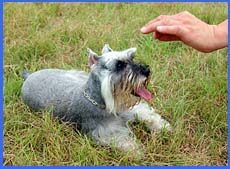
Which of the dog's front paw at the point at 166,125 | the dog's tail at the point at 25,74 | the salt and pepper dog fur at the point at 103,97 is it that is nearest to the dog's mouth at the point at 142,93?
the salt and pepper dog fur at the point at 103,97

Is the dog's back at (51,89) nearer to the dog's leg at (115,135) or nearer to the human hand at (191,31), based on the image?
the dog's leg at (115,135)

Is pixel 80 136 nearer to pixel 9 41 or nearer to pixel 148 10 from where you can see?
pixel 9 41

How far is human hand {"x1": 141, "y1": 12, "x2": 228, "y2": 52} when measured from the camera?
317 cm

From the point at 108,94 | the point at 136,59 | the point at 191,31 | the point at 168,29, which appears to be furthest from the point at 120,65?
the point at 136,59

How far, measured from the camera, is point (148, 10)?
566 centimetres

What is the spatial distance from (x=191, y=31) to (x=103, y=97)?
80 centimetres

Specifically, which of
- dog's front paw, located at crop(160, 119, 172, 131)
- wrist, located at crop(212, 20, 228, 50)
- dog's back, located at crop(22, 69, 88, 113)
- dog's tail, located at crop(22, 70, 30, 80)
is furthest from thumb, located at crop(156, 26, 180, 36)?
dog's tail, located at crop(22, 70, 30, 80)

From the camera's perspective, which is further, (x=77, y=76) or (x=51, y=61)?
(x=51, y=61)

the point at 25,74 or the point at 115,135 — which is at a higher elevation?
the point at 25,74

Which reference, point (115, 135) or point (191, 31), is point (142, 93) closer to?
point (115, 135)

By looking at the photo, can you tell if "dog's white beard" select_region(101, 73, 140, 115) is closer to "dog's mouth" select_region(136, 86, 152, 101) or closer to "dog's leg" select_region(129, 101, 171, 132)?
"dog's mouth" select_region(136, 86, 152, 101)

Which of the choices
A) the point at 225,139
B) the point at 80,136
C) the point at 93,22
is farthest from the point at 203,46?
the point at 93,22

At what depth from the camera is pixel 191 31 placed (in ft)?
10.4

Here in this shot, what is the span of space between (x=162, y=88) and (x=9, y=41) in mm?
1837
